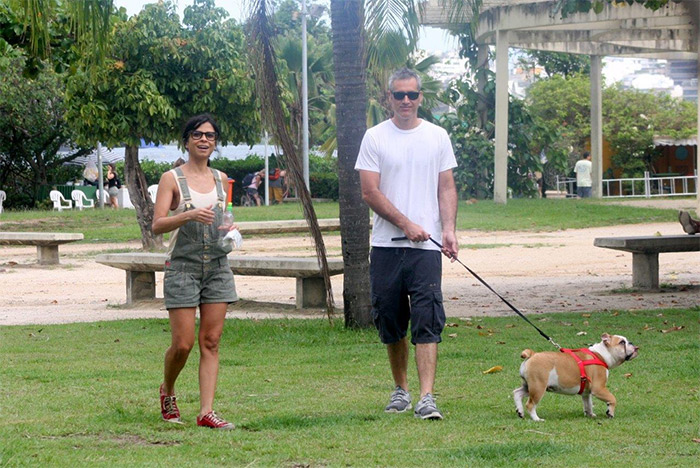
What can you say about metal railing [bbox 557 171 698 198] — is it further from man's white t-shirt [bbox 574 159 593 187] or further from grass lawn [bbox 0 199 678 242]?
grass lawn [bbox 0 199 678 242]

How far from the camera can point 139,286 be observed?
14.1 metres

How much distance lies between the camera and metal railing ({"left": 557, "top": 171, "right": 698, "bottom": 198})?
131ft

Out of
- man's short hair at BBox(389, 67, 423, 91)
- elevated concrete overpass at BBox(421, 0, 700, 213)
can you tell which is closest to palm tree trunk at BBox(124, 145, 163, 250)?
elevated concrete overpass at BBox(421, 0, 700, 213)

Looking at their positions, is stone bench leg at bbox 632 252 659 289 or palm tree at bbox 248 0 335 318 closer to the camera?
palm tree at bbox 248 0 335 318

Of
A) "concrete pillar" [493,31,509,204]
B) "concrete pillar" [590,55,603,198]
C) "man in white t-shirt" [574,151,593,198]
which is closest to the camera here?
"concrete pillar" [493,31,509,204]

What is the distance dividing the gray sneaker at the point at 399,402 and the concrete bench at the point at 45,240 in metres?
13.7

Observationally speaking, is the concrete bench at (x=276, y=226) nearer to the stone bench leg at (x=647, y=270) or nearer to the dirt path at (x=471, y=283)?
the dirt path at (x=471, y=283)

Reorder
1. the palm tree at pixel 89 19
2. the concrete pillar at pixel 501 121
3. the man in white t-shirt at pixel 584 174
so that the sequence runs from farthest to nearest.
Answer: the man in white t-shirt at pixel 584 174, the concrete pillar at pixel 501 121, the palm tree at pixel 89 19

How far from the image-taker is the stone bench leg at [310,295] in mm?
12727

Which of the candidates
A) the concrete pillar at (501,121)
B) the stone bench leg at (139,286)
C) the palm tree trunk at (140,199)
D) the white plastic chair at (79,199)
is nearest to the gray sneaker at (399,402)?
the stone bench leg at (139,286)

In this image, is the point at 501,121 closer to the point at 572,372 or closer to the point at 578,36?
the point at 578,36

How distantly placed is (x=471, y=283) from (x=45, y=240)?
25.6ft

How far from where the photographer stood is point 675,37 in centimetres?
3172

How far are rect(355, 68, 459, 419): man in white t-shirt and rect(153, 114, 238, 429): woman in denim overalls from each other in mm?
907
